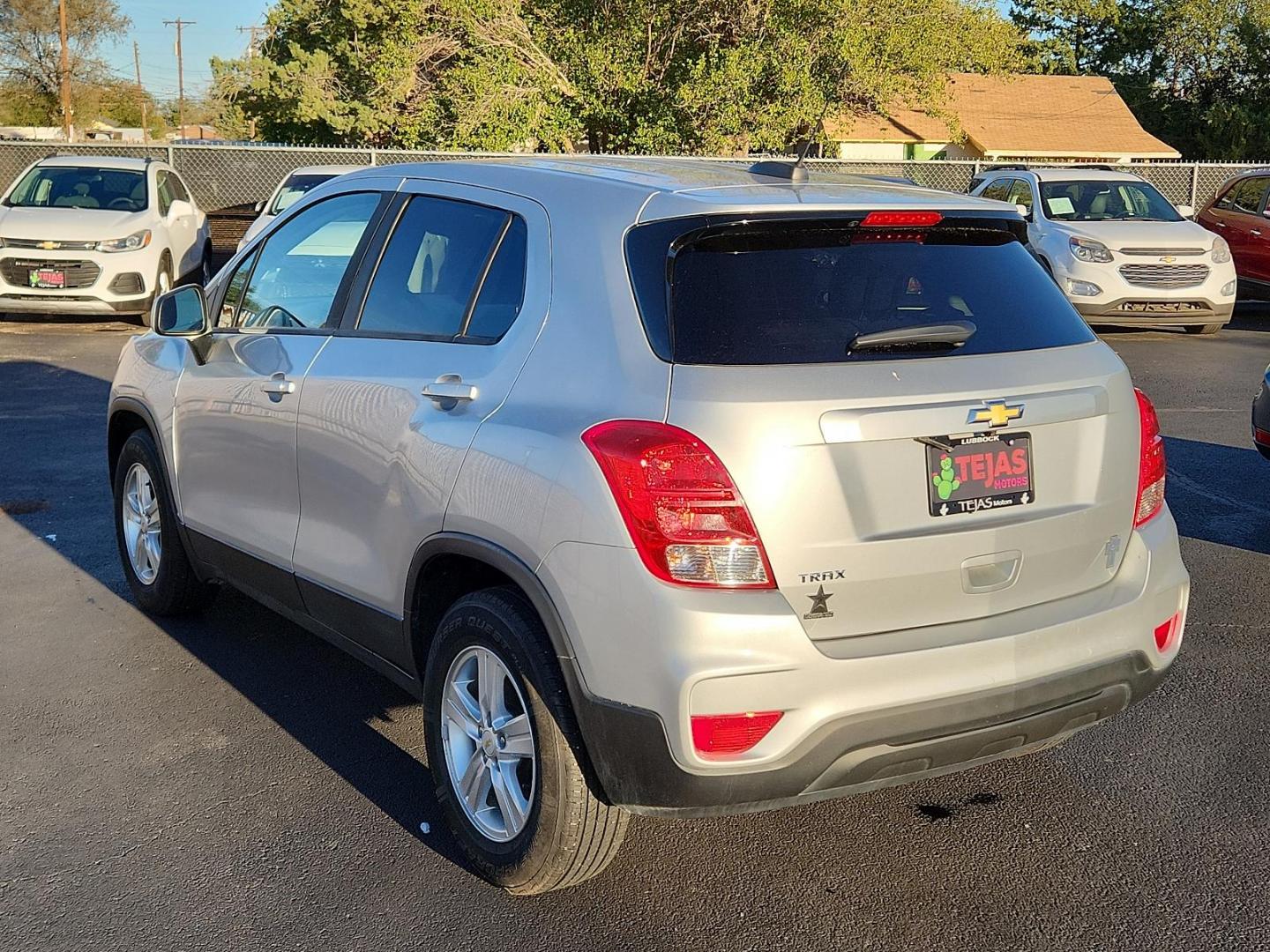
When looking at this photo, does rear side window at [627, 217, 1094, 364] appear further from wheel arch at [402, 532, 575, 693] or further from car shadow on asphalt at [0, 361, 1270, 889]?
car shadow on asphalt at [0, 361, 1270, 889]

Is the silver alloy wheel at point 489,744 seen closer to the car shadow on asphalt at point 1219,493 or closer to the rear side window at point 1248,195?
the car shadow on asphalt at point 1219,493

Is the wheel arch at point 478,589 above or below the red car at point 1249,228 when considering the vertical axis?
below

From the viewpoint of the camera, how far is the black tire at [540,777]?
3162 mm

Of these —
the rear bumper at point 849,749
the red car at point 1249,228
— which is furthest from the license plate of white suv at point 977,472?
the red car at point 1249,228

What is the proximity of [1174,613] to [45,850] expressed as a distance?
3029mm

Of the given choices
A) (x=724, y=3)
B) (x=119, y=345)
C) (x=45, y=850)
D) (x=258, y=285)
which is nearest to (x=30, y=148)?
(x=119, y=345)

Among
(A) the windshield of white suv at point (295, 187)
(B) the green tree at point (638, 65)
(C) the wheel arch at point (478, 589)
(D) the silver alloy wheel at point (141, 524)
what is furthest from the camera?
(B) the green tree at point (638, 65)

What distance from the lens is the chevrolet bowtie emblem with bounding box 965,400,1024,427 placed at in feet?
10.3

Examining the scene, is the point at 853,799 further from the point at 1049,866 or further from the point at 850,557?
the point at 850,557

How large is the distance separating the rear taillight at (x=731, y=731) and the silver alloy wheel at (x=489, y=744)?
50cm

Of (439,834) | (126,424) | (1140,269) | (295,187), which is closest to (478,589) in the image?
(439,834)

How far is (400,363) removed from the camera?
12.5ft

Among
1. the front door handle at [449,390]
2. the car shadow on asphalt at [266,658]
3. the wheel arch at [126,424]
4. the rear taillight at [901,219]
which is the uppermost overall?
the rear taillight at [901,219]

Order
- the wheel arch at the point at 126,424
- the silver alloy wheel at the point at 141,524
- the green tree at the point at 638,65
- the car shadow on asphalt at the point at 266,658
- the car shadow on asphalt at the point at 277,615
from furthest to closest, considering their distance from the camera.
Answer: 1. the green tree at the point at 638,65
2. the silver alloy wheel at the point at 141,524
3. the wheel arch at the point at 126,424
4. the car shadow on asphalt at the point at 277,615
5. the car shadow on asphalt at the point at 266,658
